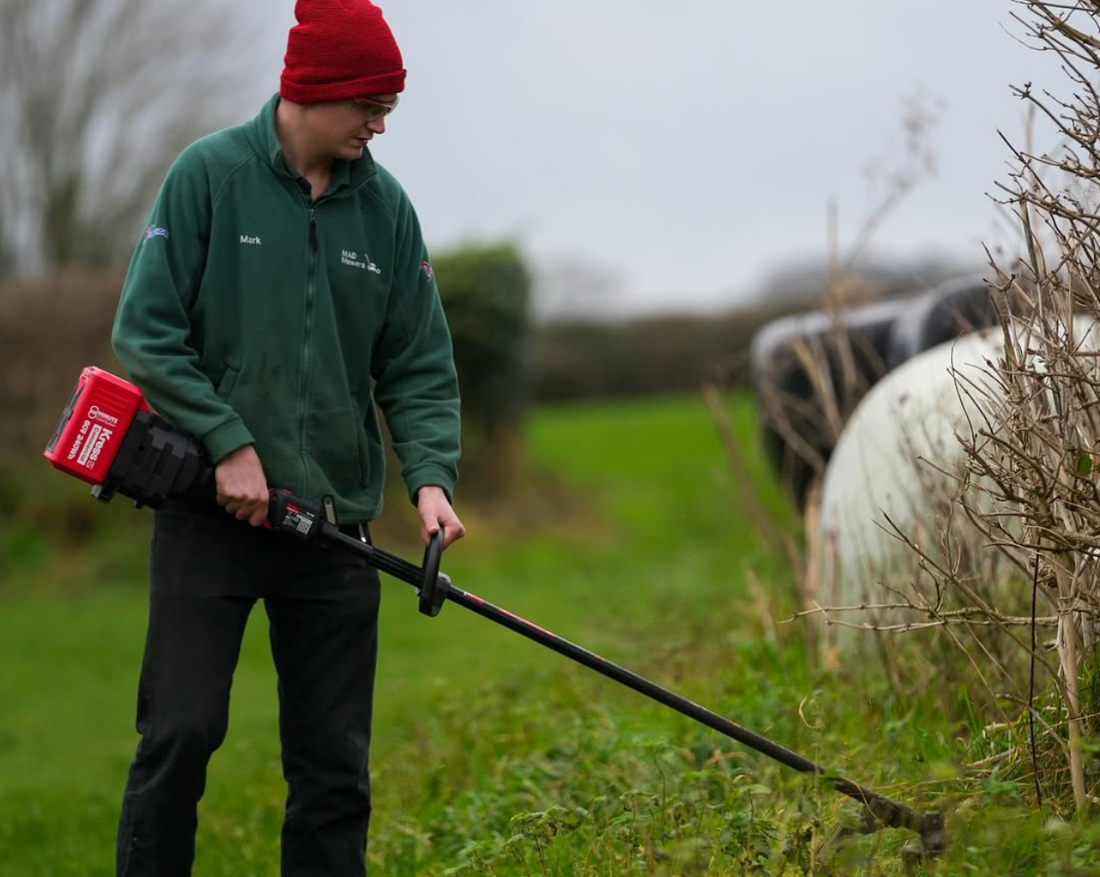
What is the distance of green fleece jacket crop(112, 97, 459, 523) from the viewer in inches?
135

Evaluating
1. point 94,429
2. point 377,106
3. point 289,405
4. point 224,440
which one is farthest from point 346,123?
point 94,429

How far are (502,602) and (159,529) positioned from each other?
21.4 ft

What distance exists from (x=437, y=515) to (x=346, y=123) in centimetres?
95

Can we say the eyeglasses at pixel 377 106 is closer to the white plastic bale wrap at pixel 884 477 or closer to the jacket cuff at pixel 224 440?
the jacket cuff at pixel 224 440

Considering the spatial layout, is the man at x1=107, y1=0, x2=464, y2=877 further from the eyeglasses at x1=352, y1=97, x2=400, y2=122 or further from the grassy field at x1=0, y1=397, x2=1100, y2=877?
the grassy field at x1=0, y1=397, x2=1100, y2=877

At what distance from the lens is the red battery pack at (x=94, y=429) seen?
345cm

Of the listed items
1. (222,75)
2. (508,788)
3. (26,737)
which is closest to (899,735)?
(508,788)

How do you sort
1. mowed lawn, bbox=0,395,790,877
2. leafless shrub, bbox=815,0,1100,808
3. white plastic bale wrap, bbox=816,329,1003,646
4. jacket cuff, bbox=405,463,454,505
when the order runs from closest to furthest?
leafless shrub, bbox=815,0,1100,808
jacket cuff, bbox=405,463,454,505
white plastic bale wrap, bbox=816,329,1003,646
mowed lawn, bbox=0,395,790,877

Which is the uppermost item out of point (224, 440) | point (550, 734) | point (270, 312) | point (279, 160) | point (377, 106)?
point (377, 106)

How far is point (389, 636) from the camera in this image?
9273 mm

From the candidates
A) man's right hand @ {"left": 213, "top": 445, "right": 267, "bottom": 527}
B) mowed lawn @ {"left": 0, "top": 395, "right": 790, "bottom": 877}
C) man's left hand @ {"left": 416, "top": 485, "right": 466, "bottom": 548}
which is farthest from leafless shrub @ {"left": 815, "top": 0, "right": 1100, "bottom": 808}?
mowed lawn @ {"left": 0, "top": 395, "right": 790, "bottom": 877}

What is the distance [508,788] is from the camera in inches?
181

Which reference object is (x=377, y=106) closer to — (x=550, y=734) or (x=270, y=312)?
(x=270, y=312)

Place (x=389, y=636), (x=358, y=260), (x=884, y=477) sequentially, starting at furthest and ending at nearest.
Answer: (x=389, y=636) → (x=884, y=477) → (x=358, y=260)
